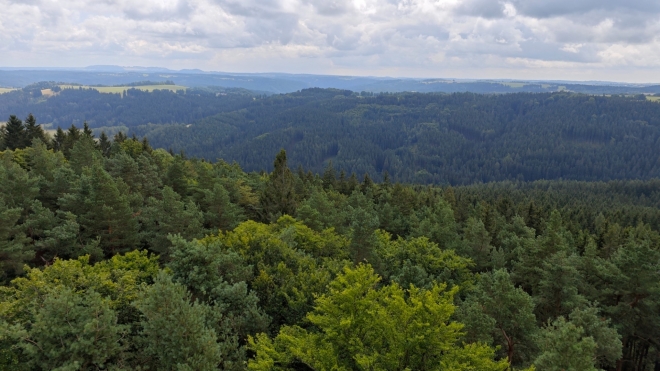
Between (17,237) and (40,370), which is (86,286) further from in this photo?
(17,237)

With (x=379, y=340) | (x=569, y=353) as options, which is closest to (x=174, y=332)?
(x=379, y=340)

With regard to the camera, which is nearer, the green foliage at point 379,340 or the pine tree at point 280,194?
the green foliage at point 379,340

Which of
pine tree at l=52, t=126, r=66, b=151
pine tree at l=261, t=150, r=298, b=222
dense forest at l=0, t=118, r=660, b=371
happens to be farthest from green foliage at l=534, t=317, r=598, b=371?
pine tree at l=52, t=126, r=66, b=151

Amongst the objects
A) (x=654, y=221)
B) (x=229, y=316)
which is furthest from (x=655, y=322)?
(x=654, y=221)

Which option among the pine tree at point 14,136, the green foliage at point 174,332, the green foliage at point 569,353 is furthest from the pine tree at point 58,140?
the green foliage at point 569,353

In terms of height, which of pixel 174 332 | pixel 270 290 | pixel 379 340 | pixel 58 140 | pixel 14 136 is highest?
pixel 14 136

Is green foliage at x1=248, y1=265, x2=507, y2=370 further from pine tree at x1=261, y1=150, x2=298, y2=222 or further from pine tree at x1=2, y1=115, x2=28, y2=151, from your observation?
pine tree at x1=2, y1=115, x2=28, y2=151

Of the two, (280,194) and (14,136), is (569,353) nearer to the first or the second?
(280,194)

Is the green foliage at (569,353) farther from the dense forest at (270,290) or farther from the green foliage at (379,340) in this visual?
the green foliage at (379,340)
